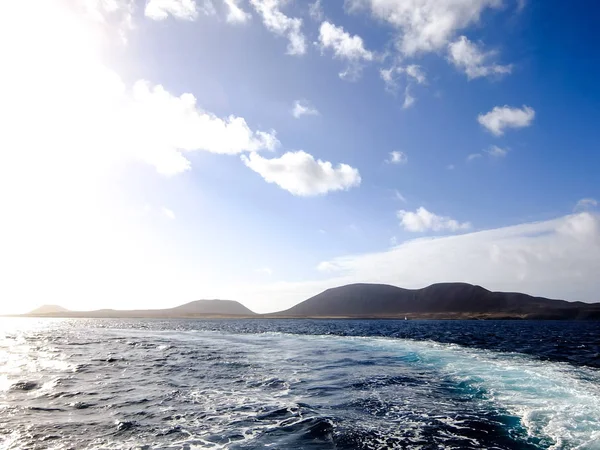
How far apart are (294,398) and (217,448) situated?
7.91m

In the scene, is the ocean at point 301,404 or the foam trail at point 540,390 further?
the foam trail at point 540,390

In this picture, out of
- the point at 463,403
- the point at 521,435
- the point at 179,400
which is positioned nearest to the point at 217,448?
the point at 179,400

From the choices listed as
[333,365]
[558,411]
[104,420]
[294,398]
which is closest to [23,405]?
[104,420]

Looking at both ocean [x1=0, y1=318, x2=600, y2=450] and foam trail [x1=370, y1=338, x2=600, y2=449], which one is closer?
ocean [x1=0, y1=318, x2=600, y2=450]

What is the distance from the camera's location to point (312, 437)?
14.0m

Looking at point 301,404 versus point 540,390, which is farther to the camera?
point 540,390

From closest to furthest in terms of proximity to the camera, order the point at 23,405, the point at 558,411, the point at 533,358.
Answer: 1. the point at 558,411
2. the point at 23,405
3. the point at 533,358

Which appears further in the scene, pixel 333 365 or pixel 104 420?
pixel 333 365

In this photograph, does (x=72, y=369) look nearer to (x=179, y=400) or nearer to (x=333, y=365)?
(x=179, y=400)

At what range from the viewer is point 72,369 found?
1158 inches

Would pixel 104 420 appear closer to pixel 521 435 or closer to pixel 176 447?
pixel 176 447

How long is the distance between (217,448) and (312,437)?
366cm


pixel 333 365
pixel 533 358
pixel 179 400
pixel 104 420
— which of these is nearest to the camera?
pixel 104 420

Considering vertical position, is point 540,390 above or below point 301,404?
below
